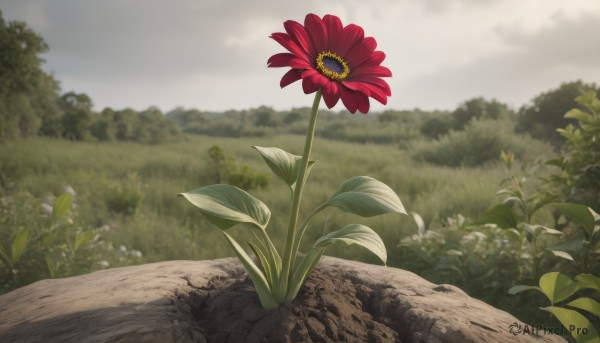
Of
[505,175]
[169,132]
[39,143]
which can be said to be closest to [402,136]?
[169,132]

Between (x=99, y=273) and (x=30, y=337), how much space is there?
65cm

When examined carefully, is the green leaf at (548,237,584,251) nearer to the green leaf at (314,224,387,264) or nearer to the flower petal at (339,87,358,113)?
the green leaf at (314,224,387,264)

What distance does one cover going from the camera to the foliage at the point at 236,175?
7.34 meters

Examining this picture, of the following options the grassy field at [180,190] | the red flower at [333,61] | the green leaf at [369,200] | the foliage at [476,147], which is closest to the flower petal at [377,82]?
the red flower at [333,61]

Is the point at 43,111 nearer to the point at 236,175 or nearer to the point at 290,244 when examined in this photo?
the point at 236,175

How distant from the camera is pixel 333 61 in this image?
1.39 m

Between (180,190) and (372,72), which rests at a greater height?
(372,72)

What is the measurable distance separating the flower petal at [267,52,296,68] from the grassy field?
9.29 feet

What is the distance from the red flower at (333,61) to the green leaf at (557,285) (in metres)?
0.96

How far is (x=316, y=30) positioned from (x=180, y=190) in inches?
235

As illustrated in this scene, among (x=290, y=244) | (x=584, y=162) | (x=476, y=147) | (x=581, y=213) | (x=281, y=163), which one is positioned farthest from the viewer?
(x=476, y=147)

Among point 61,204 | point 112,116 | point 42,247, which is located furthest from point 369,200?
point 112,116

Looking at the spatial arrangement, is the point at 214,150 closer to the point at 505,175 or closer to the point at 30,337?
the point at 505,175

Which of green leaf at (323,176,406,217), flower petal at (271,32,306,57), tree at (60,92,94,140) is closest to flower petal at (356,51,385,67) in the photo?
flower petal at (271,32,306,57)
